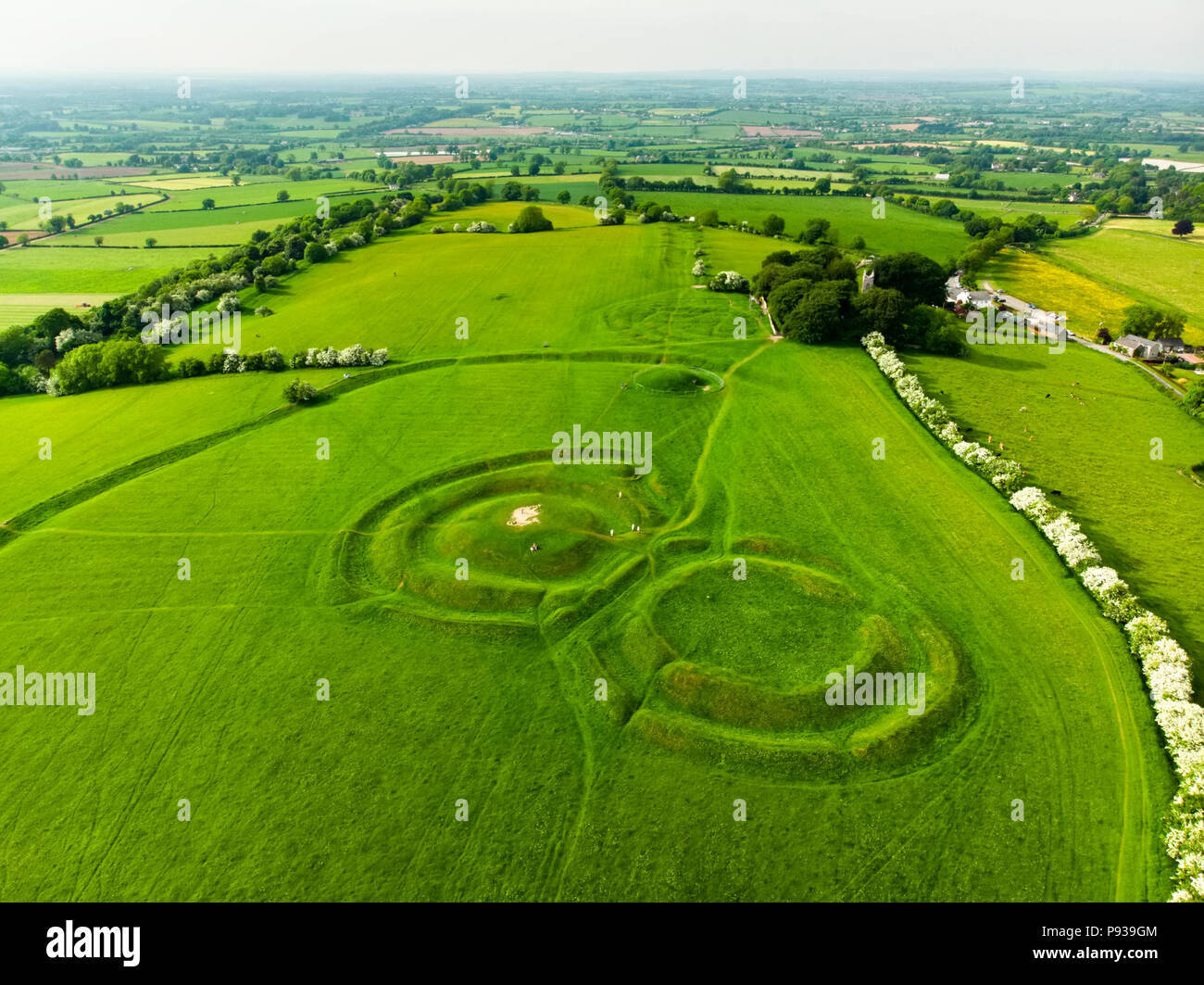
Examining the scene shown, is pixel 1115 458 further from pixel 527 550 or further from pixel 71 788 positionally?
pixel 71 788

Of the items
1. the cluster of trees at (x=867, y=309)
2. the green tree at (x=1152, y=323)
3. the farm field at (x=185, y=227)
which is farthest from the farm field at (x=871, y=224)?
the farm field at (x=185, y=227)

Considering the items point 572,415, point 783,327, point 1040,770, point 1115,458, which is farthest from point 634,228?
point 1040,770

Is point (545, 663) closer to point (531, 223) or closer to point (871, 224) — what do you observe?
point (531, 223)

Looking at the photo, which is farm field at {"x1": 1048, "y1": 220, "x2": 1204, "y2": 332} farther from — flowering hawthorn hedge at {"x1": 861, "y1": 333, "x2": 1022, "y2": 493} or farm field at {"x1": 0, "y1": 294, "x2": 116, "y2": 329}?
farm field at {"x1": 0, "y1": 294, "x2": 116, "y2": 329}

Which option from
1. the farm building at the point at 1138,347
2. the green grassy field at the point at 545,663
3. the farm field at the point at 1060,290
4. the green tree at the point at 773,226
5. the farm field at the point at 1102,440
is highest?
the green tree at the point at 773,226

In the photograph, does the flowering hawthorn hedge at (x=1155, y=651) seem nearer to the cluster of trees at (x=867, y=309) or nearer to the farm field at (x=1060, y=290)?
the cluster of trees at (x=867, y=309)

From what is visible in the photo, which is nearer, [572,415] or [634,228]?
[572,415]
